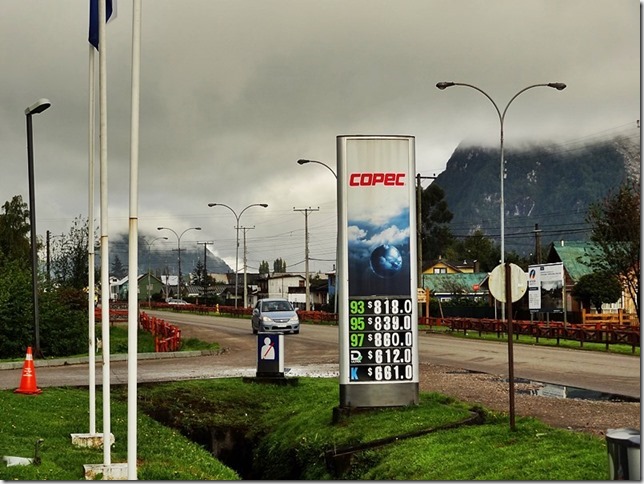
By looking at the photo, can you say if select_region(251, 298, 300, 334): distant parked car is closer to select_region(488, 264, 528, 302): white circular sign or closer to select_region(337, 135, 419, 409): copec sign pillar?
select_region(337, 135, 419, 409): copec sign pillar

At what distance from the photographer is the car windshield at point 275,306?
1694 inches

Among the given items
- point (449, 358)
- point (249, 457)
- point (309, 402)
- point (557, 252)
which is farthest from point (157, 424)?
point (557, 252)

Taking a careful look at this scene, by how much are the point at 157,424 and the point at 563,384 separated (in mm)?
8734

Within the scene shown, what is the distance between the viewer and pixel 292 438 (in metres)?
14.8

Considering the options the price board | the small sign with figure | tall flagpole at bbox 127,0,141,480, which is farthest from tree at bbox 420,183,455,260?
tall flagpole at bbox 127,0,141,480

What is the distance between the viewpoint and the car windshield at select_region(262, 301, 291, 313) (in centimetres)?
4303

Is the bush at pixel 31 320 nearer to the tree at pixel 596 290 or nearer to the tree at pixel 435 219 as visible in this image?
the tree at pixel 596 290

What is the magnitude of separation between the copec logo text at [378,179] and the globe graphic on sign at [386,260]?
99cm

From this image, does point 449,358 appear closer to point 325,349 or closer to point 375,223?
point 325,349

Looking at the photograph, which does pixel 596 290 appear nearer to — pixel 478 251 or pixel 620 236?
pixel 620 236

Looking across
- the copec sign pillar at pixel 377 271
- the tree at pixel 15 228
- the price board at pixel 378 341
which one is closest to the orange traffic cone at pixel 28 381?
the copec sign pillar at pixel 377 271

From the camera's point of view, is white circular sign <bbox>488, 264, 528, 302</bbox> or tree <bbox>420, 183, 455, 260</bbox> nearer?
white circular sign <bbox>488, 264, 528, 302</bbox>

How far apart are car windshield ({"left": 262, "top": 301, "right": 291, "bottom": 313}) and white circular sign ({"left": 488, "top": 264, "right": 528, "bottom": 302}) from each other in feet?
99.9

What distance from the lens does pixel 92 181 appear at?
505 inches
